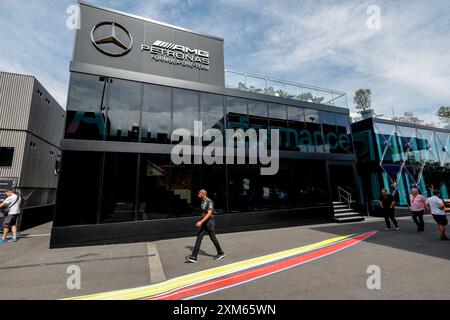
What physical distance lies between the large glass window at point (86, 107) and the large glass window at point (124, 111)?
298mm

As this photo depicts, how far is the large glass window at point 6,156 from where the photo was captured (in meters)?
11.4

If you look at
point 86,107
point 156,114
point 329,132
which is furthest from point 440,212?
point 86,107

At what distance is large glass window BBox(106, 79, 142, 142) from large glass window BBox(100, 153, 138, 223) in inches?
34.5

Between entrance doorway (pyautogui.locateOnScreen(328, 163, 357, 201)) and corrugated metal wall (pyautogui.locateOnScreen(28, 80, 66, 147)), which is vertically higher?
corrugated metal wall (pyautogui.locateOnScreen(28, 80, 66, 147))

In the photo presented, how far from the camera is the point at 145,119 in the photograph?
30.0 feet

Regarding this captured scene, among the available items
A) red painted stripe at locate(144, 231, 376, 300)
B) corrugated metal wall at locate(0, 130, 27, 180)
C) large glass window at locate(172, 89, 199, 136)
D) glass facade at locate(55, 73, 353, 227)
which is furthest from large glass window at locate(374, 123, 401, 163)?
corrugated metal wall at locate(0, 130, 27, 180)

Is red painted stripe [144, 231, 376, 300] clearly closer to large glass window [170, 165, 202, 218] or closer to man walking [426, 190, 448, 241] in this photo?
man walking [426, 190, 448, 241]

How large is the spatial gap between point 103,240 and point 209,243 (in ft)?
13.1

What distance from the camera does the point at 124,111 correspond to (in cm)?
887

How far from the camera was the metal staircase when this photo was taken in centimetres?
1221

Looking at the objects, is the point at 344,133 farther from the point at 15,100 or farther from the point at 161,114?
the point at 15,100

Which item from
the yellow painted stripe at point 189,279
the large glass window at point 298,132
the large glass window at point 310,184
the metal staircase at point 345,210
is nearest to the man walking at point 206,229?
the yellow painted stripe at point 189,279

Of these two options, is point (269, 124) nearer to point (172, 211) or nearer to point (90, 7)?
point (172, 211)

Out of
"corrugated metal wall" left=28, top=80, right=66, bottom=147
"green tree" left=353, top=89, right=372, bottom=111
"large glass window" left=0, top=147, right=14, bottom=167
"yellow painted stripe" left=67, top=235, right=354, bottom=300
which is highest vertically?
"green tree" left=353, top=89, right=372, bottom=111
